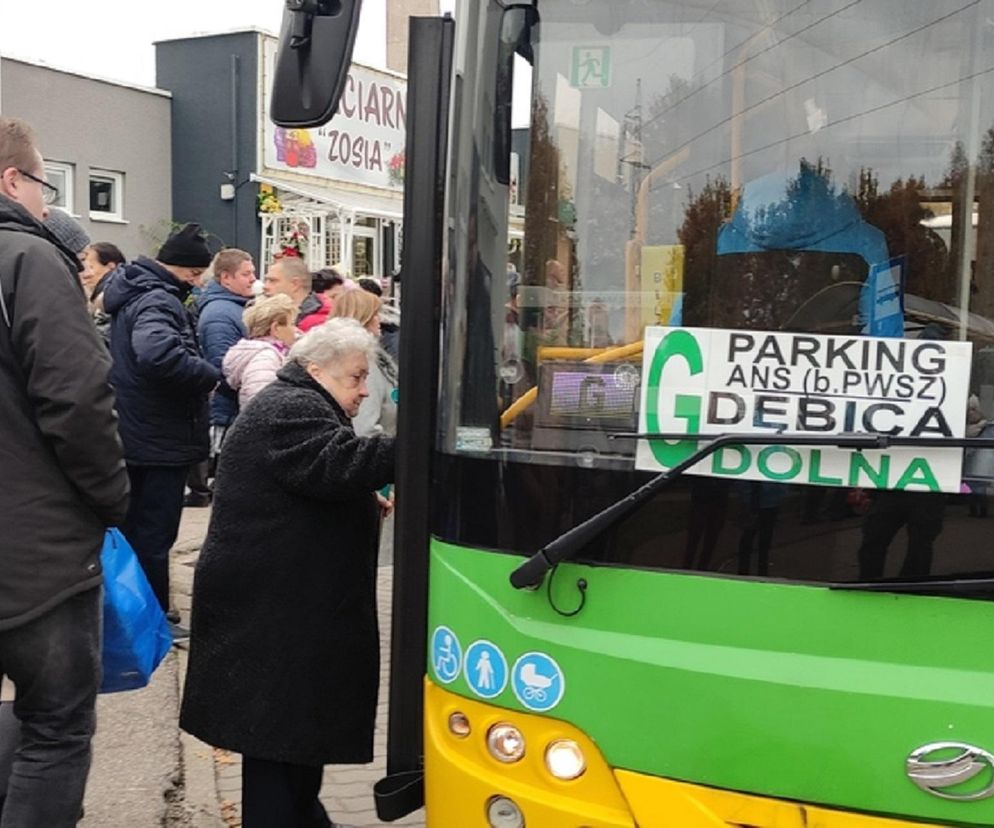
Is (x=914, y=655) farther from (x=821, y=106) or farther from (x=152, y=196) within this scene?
(x=152, y=196)

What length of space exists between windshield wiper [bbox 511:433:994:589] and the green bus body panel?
0.07 metres

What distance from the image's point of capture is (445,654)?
2.66 m

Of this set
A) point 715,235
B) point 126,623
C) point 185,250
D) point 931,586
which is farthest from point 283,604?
point 185,250

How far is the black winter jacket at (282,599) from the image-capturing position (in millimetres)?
3178

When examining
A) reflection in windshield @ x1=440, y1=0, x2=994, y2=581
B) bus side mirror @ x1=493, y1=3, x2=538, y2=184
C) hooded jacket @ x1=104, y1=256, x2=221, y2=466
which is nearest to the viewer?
reflection in windshield @ x1=440, y1=0, x2=994, y2=581

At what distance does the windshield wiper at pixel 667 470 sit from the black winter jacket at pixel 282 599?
2.67ft

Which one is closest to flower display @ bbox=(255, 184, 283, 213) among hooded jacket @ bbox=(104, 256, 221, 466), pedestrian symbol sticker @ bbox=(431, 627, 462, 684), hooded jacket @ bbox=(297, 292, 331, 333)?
hooded jacket @ bbox=(297, 292, 331, 333)

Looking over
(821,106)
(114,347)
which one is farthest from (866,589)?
(114,347)

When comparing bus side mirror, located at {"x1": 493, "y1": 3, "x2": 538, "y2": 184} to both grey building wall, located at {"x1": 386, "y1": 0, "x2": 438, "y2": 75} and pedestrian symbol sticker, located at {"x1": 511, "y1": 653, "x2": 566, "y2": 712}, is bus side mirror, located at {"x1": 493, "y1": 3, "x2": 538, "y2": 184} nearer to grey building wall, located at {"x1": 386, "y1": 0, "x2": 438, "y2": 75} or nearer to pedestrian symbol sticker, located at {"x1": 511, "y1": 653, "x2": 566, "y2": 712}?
pedestrian symbol sticker, located at {"x1": 511, "y1": 653, "x2": 566, "y2": 712}

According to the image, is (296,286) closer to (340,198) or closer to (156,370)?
(156,370)

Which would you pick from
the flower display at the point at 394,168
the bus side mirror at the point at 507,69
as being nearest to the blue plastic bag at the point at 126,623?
the bus side mirror at the point at 507,69

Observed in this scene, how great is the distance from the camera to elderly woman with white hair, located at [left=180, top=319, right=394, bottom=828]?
318 centimetres

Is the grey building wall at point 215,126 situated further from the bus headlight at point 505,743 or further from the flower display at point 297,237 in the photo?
the bus headlight at point 505,743

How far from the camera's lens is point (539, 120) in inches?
103
